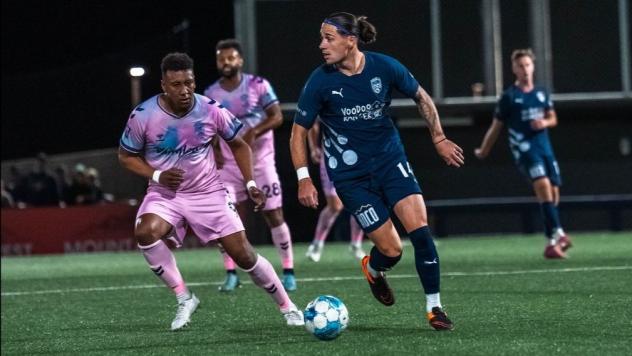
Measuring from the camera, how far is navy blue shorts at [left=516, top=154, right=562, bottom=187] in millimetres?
14625

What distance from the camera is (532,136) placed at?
14750 mm

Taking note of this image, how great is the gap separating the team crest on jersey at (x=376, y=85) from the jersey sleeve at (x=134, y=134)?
157 cm

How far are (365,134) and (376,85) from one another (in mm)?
332

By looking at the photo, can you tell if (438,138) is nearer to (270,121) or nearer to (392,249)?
(392,249)

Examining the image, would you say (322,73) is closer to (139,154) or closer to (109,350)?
(139,154)

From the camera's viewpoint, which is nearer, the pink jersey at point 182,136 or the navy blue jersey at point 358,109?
the navy blue jersey at point 358,109

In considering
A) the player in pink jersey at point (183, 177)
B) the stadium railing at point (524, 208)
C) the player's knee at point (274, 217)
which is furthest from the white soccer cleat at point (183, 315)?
the stadium railing at point (524, 208)

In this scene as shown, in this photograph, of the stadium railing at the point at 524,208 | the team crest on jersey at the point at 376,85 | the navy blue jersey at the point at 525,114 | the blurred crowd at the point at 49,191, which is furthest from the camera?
the stadium railing at the point at 524,208

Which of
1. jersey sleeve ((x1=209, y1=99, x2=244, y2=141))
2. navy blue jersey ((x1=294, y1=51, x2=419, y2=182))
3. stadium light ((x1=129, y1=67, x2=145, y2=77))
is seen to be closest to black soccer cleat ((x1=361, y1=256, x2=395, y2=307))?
navy blue jersey ((x1=294, y1=51, x2=419, y2=182))

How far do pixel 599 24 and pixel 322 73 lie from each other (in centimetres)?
1417

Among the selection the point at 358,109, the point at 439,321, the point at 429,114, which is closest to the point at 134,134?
the point at 358,109

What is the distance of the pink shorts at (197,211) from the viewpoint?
8641 millimetres

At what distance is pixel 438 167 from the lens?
22578 millimetres

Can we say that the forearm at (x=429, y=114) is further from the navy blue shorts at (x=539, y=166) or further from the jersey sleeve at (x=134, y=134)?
the navy blue shorts at (x=539, y=166)
